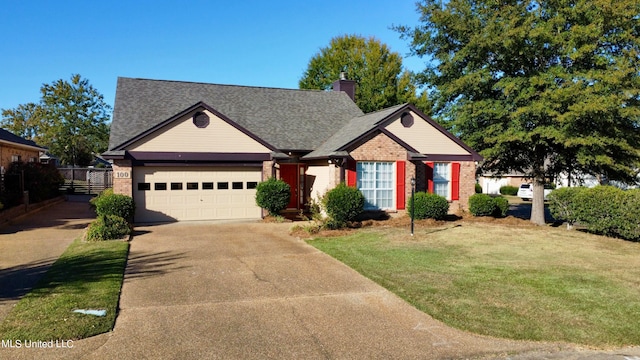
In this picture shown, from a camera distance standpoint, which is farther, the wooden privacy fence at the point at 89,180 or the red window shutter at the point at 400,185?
the wooden privacy fence at the point at 89,180

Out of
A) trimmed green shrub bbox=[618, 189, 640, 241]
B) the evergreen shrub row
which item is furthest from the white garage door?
trimmed green shrub bbox=[618, 189, 640, 241]

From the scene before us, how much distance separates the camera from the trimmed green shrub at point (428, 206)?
17109 millimetres

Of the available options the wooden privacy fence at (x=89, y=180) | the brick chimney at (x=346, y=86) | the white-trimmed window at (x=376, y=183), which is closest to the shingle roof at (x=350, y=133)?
the white-trimmed window at (x=376, y=183)

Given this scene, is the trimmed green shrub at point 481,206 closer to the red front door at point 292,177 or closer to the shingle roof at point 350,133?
the shingle roof at point 350,133

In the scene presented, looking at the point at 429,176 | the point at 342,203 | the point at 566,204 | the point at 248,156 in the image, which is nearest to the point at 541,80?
the point at 566,204

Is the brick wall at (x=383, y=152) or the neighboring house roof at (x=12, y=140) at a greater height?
the neighboring house roof at (x=12, y=140)

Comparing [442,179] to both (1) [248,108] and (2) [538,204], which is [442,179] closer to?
(2) [538,204]

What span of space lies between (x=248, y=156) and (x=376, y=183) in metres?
5.28

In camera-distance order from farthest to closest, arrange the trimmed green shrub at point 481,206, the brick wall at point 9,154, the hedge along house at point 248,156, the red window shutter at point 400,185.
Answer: the brick wall at point 9,154
the trimmed green shrub at point 481,206
the red window shutter at point 400,185
the hedge along house at point 248,156

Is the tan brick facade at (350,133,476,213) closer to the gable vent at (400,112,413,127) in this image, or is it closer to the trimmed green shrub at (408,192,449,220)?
the trimmed green shrub at (408,192,449,220)

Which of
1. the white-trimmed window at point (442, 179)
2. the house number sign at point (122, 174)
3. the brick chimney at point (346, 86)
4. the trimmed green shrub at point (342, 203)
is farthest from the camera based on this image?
the brick chimney at point (346, 86)

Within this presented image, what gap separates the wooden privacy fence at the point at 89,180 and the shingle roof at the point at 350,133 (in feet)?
72.3

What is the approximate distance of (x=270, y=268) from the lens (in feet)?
32.6

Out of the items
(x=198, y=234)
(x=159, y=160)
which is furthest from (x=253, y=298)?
(x=159, y=160)
